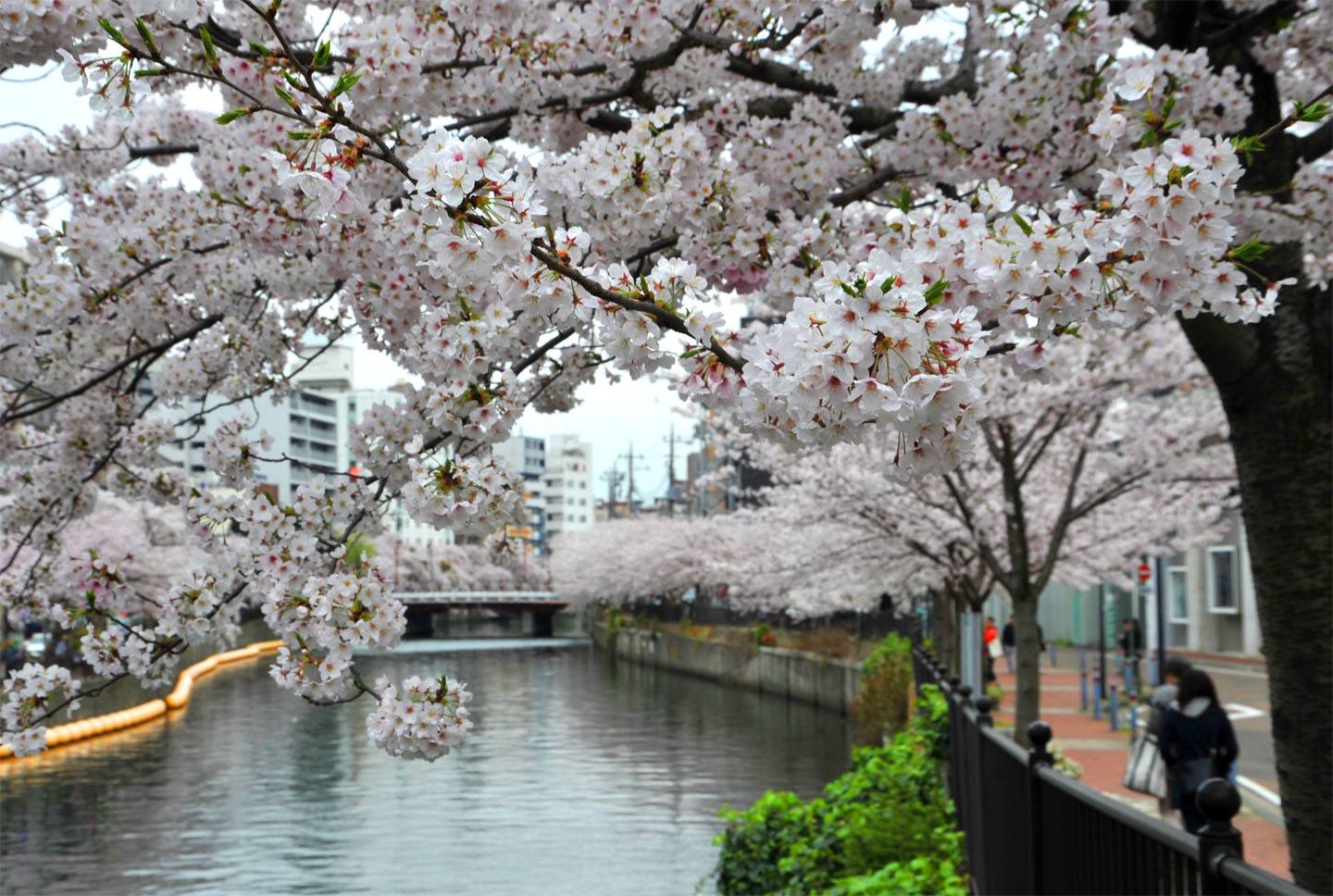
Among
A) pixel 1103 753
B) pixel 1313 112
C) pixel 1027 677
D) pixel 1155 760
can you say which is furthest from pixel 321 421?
pixel 1313 112

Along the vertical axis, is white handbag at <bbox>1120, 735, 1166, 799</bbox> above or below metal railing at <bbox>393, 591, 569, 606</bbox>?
below

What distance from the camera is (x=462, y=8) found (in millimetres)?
5234

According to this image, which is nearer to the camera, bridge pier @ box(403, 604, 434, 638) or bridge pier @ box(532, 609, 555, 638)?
bridge pier @ box(403, 604, 434, 638)

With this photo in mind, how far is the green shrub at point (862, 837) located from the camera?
25.5 ft

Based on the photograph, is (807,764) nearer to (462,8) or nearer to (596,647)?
(462,8)

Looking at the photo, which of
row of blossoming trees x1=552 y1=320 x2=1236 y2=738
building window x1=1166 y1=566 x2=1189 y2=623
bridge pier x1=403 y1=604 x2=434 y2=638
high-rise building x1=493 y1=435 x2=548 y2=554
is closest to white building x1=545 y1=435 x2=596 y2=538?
high-rise building x1=493 y1=435 x2=548 y2=554

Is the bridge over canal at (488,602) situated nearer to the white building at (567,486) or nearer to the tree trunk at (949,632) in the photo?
the tree trunk at (949,632)

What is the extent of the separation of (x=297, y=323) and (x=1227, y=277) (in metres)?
4.78

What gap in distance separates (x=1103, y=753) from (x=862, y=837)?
28.4 ft

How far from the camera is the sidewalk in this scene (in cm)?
1052

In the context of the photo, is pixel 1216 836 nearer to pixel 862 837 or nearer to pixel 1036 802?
pixel 1036 802

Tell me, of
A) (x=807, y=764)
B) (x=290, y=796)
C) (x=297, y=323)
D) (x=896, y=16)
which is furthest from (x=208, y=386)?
(x=807, y=764)

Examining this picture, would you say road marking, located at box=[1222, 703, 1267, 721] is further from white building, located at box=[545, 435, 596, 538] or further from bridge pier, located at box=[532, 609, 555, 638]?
white building, located at box=[545, 435, 596, 538]

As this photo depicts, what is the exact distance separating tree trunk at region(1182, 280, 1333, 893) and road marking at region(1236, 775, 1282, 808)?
26.8 feet
